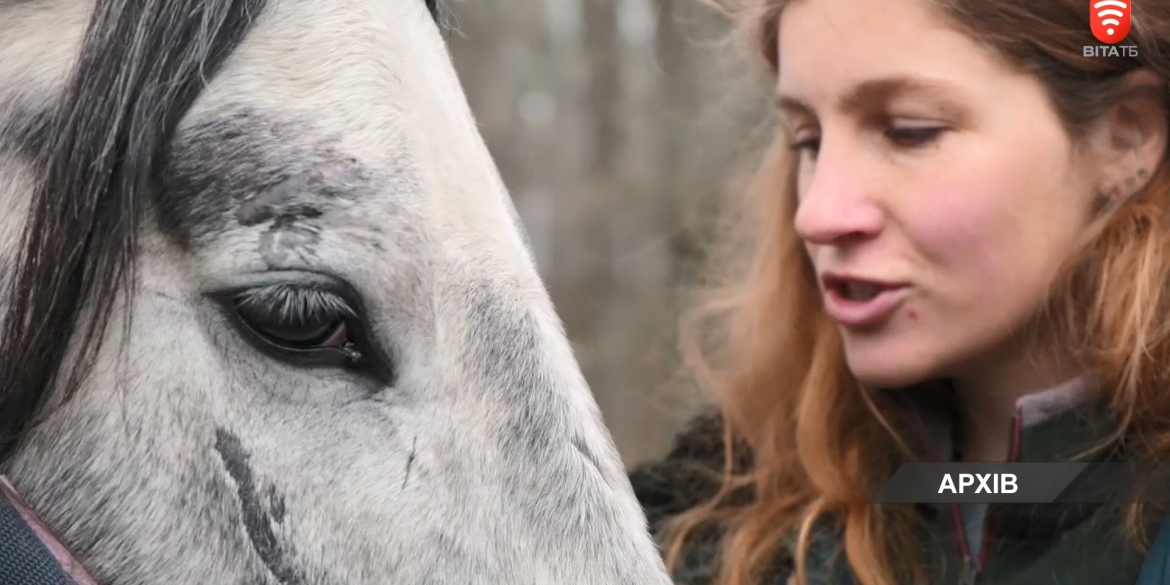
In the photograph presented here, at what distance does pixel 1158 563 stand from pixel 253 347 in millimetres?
569

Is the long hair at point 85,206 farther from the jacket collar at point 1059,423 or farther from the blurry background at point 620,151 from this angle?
the jacket collar at point 1059,423

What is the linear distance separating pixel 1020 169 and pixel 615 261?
298 mm

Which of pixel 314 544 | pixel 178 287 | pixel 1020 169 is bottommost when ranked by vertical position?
pixel 314 544

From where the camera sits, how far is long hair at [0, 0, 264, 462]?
0.48 metres

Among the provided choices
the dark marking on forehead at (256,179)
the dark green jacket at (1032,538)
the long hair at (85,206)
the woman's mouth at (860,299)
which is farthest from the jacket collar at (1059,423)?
the long hair at (85,206)

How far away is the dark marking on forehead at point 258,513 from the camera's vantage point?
46cm

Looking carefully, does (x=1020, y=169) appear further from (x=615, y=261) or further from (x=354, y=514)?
(x=354, y=514)

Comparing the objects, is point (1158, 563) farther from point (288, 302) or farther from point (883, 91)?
point (288, 302)

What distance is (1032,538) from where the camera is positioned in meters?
0.66

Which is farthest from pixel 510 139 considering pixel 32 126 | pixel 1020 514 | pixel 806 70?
pixel 1020 514

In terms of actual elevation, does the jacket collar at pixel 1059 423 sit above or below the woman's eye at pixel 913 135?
below

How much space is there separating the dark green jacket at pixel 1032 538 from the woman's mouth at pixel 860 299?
11 centimetres

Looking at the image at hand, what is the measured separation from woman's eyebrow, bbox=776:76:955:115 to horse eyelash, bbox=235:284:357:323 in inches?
14.4

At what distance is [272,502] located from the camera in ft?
1.54
